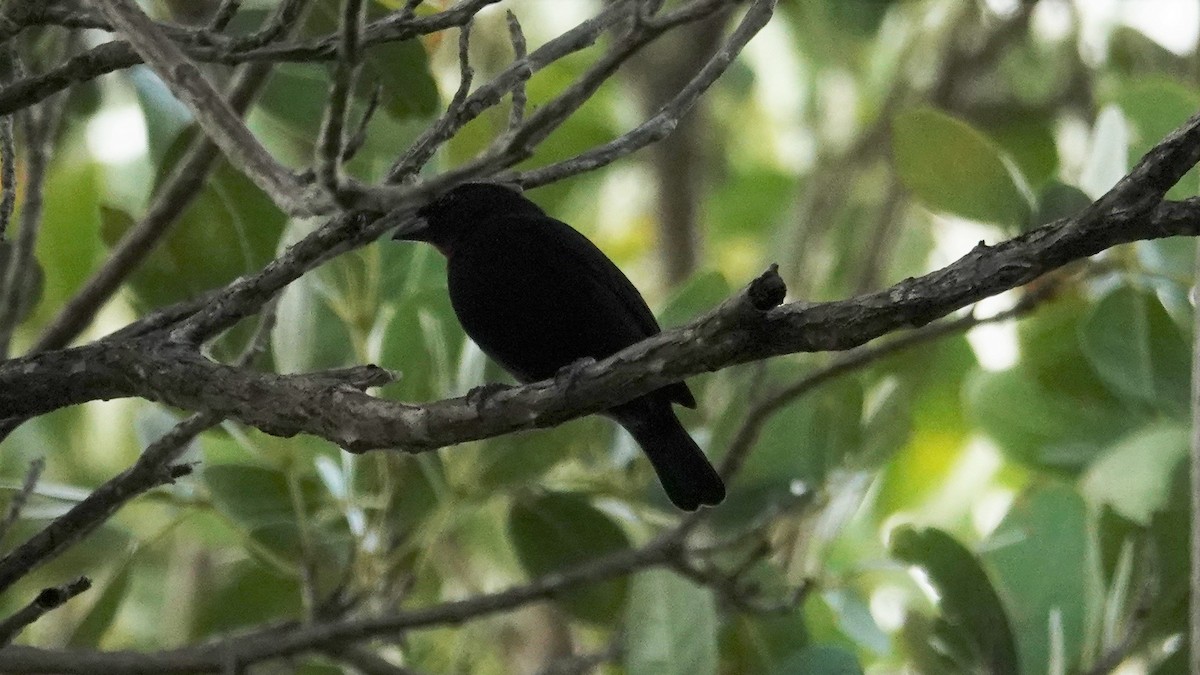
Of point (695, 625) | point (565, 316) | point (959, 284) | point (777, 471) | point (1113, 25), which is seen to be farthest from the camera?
point (1113, 25)

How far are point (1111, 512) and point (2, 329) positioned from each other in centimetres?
233

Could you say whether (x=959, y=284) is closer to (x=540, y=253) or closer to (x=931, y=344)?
(x=540, y=253)

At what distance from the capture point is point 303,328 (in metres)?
3.06

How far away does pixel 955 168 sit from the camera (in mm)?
2885

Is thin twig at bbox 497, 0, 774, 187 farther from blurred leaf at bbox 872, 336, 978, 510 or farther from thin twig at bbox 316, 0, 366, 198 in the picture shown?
blurred leaf at bbox 872, 336, 978, 510

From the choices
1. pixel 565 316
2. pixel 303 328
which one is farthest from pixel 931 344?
pixel 303 328

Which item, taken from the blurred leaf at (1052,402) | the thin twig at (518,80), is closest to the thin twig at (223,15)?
the thin twig at (518,80)

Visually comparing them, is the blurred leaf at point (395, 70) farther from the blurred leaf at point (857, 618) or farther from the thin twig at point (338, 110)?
the blurred leaf at point (857, 618)

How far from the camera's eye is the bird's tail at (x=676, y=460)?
2.76m

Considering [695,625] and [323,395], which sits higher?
[323,395]

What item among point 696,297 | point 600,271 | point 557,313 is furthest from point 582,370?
point 696,297

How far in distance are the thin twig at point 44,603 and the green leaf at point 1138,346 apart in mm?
2231

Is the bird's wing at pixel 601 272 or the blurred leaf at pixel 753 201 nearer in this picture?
the bird's wing at pixel 601 272

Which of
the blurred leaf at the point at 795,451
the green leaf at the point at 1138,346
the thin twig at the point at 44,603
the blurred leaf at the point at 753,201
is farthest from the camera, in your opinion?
the blurred leaf at the point at 753,201
